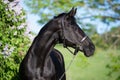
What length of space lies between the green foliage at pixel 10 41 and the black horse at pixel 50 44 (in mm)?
433

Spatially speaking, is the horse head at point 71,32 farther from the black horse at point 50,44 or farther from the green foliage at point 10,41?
the green foliage at point 10,41

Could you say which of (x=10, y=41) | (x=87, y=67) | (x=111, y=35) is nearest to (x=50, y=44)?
(x=10, y=41)

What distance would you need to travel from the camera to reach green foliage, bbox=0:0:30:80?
22.0ft

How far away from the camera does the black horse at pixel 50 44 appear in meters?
6.22

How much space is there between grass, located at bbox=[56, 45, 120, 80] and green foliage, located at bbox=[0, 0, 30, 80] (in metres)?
5.97

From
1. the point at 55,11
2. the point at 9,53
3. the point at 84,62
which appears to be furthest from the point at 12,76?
the point at 55,11

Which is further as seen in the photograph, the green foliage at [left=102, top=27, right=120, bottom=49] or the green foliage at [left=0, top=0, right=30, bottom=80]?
the green foliage at [left=102, top=27, right=120, bottom=49]

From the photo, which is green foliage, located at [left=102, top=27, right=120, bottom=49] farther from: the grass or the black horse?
the black horse

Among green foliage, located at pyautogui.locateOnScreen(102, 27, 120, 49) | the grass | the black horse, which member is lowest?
the grass

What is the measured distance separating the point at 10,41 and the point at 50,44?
746 mm

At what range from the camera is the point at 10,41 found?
22.1ft

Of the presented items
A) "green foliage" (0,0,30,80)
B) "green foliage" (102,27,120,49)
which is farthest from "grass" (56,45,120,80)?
"green foliage" (0,0,30,80)

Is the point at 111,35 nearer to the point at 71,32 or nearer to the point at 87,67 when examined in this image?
the point at 71,32

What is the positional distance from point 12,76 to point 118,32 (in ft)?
34.5
